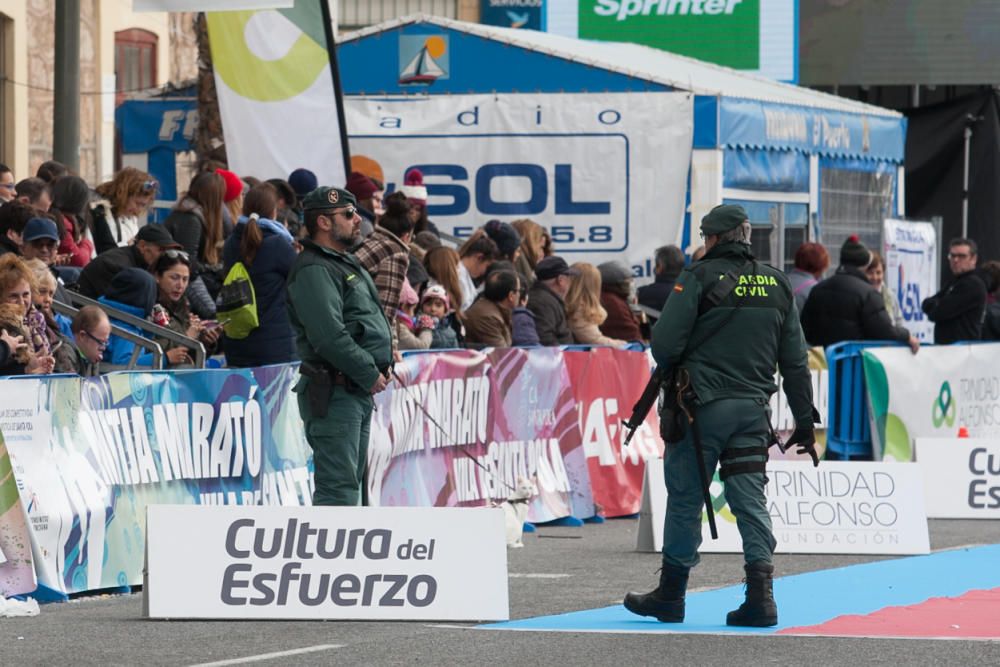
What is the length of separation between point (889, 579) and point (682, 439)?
8.04 feet

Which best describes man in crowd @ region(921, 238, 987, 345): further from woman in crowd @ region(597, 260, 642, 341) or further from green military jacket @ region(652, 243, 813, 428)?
green military jacket @ region(652, 243, 813, 428)

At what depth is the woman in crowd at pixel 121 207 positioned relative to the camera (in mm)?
13531

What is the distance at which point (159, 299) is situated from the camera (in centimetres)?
1251

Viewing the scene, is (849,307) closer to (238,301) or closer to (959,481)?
(959,481)

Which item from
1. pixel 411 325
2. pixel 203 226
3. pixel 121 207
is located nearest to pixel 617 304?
pixel 411 325

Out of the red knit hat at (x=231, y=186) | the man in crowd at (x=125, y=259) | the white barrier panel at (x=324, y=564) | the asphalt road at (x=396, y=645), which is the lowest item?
the asphalt road at (x=396, y=645)

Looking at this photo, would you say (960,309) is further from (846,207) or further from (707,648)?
(707,648)

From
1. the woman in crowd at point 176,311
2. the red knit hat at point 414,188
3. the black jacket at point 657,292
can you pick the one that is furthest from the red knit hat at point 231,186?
the black jacket at point 657,292

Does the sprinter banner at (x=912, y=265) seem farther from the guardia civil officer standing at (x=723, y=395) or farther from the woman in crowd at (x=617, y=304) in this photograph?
the guardia civil officer standing at (x=723, y=395)

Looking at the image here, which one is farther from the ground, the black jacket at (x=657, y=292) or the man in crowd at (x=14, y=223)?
the man in crowd at (x=14, y=223)

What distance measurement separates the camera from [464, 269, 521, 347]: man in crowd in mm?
14211

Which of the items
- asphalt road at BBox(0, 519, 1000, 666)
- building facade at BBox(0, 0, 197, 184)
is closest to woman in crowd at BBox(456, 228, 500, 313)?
asphalt road at BBox(0, 519, 1000, 666)

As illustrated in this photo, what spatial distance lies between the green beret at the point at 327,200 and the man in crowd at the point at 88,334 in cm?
207

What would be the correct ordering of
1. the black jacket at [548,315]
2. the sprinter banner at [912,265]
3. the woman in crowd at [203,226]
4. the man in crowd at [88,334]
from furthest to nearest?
the sprinter banner at [912,265]
the black jacket at [548,315]
the woman in crowd at [203,226]
the man in crowd at [88,334]
